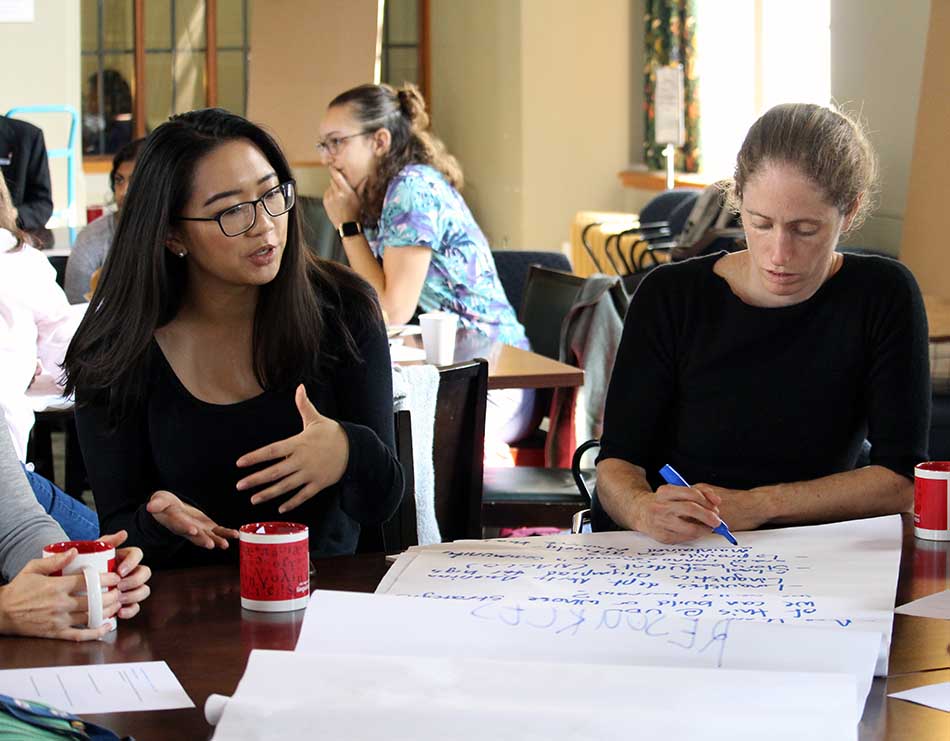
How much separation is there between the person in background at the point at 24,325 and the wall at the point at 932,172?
2953 mm

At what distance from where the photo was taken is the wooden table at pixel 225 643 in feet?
3.69

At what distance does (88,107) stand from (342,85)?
7829 millimetres

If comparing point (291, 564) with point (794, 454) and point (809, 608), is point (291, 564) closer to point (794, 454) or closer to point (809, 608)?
point (809, 608)

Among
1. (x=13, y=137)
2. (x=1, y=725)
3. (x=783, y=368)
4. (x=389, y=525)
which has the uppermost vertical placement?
(x=13, y=137)

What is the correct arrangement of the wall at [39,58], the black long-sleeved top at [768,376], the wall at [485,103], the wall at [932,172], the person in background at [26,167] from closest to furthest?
the black long-sleeved top at [768,376] < the wall at [932,172] < the person in background at [26,167] < the wall at [485,103] < the wall at [39,58]

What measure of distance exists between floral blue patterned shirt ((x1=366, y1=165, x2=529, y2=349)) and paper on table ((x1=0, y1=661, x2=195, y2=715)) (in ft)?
8.28

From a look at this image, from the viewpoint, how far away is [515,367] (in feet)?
10.3

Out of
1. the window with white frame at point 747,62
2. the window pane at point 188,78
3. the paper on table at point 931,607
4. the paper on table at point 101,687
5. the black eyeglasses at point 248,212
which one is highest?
the window pane at point 188,78

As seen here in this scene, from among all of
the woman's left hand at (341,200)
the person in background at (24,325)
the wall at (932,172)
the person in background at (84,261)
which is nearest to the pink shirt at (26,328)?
the person in background at (24,325)

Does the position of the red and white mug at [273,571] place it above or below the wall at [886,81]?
below

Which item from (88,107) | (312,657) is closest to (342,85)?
(312,657)

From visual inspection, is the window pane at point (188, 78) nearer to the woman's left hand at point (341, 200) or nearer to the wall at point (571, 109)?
the wall at point (571, 109)

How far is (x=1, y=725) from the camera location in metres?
1.01

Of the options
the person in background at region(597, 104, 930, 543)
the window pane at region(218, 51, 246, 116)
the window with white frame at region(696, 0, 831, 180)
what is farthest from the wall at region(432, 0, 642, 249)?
the person in background at region(597, 104, 930, 543)
